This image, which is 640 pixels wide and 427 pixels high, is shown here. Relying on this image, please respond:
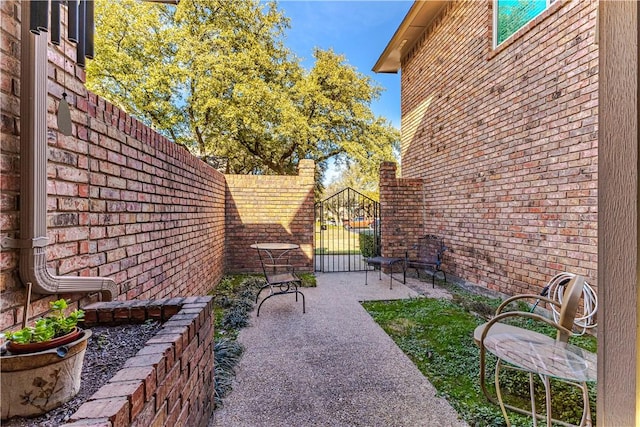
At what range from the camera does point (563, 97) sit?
3.25 m

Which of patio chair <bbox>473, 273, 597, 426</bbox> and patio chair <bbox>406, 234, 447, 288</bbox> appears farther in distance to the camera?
patio chair <bbox>406, 234, 447, 288</bbox>

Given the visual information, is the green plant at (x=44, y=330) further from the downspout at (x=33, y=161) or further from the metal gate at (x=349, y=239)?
the metal gate at (x=349, y=239)

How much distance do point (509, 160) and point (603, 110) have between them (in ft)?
12.2

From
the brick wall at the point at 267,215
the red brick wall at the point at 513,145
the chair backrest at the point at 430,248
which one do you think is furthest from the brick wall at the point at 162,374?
the chair backrest at the point at 430,248

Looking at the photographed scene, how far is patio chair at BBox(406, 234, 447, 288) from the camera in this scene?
5.42 meters

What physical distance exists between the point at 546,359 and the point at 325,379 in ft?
4.90

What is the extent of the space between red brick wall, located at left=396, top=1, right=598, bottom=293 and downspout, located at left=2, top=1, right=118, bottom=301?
434cm

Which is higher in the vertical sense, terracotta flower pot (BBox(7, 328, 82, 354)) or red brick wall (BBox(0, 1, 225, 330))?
red brick wall (BBox(0, 1, 225, 330))

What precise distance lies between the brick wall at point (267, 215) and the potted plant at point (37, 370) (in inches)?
202

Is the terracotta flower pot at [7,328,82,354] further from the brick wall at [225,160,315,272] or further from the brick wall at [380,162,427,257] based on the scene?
the brick wall at [380,162,427,257]

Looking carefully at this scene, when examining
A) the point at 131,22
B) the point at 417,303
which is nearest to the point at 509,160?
the point at 417,303

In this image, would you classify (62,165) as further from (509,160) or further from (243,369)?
(509,160)

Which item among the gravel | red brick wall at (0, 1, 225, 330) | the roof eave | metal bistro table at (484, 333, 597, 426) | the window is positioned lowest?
metal bistro table at (484, 333, 597, 426)

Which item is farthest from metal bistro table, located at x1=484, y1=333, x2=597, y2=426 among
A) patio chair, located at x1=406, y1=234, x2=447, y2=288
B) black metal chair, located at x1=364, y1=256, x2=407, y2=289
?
patio chair, located at x1=406, y1=234, x2=447, y2=288
